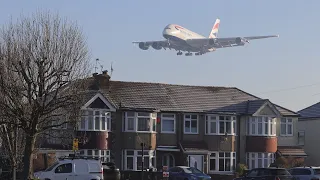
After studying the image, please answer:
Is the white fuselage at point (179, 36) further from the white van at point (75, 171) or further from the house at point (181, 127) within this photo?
the white van at point (75, 171)

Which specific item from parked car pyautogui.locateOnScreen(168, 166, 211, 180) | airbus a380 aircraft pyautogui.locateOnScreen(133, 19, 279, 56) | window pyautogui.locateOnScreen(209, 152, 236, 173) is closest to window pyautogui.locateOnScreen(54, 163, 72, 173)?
parked car pyautogui.locateOnScreen(168, 166, 211, 180)

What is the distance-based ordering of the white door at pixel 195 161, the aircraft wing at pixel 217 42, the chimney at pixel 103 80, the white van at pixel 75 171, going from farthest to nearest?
the aircraft wing at pixel 217 42 → the chimney at pixel 103 80 → the white door at pixel 195 161 → the white van at pixel 75 171

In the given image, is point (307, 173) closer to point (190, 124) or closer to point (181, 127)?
point (181, 127)

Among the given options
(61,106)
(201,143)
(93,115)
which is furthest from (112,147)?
(61,106)

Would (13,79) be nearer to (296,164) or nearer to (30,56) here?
(30,56)

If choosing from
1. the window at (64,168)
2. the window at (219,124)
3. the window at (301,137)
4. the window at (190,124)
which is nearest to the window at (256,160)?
the window at (219,124)

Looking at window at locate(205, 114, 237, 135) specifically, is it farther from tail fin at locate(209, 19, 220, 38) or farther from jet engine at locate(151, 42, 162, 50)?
tail fin at locate(209, 19, 220, 38)
